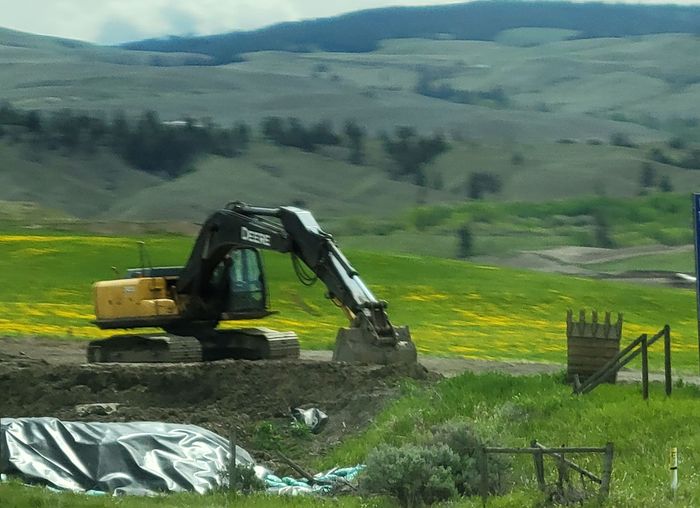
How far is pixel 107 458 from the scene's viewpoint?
18375 mm

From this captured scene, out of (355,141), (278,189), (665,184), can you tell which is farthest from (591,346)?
(355,141)

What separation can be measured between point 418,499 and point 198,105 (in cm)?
15697

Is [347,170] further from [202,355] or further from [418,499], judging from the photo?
[418,499]

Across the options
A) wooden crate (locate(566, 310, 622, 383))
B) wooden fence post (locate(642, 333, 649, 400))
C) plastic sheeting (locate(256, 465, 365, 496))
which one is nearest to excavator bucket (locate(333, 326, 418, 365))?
wooden crate (locate(566, 310, 622, 383))

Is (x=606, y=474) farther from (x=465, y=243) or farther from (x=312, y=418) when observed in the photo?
(x=465, y=243)

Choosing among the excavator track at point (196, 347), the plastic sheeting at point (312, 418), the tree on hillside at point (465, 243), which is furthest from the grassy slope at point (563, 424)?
the tree on hillside at point (465, 243)

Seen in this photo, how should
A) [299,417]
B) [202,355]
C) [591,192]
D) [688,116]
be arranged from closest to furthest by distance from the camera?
[299,417], [202,355], [591,192], [688,116]

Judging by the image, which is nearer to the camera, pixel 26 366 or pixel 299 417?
pixel 299 417

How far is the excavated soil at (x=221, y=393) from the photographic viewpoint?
2366cm

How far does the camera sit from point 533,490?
15.9 meters

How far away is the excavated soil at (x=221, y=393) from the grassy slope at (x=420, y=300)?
13.5 m

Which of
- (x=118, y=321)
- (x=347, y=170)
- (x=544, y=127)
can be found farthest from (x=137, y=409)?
(x=544, y=127)

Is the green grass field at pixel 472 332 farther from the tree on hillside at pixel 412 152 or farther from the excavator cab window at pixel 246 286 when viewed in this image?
→ the tree on hillside at pixel 412 152

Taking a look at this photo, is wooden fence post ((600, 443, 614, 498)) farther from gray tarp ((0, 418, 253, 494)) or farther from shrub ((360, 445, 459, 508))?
gray tarp ((0, 418, 253, 494))
